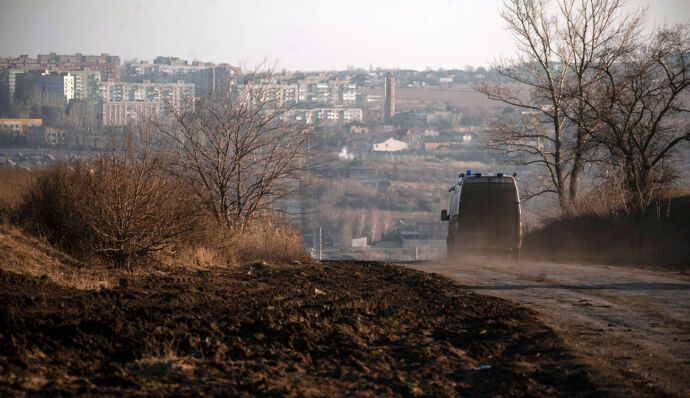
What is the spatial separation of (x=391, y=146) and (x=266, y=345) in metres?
87.8

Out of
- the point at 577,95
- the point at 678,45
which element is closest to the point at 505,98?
the point at 577,95

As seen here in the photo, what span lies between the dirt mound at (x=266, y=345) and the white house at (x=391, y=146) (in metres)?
79.9

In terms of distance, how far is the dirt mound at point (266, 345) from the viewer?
724 cm

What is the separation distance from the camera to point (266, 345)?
8.64 meters

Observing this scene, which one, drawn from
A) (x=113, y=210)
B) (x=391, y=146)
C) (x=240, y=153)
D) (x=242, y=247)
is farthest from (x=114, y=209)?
(x=391, y=146)

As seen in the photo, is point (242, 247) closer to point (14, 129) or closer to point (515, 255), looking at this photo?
point (515, 255)

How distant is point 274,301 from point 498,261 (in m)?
14.2

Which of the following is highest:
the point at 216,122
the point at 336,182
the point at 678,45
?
the point at 678,45

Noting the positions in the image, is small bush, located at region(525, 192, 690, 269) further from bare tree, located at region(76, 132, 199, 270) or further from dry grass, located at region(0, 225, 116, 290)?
dry grass, located at region(0, 225, 116, 290)

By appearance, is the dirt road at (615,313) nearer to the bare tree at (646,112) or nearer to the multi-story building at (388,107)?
the bare tree at (646,112)

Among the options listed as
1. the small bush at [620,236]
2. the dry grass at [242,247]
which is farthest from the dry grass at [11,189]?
the small bush at [620,236]

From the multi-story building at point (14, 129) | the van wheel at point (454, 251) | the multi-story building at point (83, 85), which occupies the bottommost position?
the van wheel at point (454, 251)

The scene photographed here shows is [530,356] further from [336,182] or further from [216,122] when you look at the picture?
[336,182]

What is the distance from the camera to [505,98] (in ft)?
129
